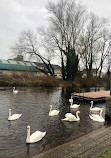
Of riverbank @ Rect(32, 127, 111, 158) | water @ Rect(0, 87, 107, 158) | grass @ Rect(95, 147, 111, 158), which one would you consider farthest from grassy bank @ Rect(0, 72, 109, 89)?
grass @ Rect(95, 147, 111, 158)

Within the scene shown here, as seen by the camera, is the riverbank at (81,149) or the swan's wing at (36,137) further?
the swan's wing at (36,137)

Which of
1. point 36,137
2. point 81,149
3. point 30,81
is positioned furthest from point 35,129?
point 30,81

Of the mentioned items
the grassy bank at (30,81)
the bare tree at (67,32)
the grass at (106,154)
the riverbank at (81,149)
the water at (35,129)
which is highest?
the bare tree at (67,32)

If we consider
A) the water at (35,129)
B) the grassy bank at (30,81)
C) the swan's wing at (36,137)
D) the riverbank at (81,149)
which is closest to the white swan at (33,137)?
the swan's wing at (36,137)

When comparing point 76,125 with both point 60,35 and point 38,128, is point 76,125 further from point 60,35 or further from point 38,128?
point 60,35

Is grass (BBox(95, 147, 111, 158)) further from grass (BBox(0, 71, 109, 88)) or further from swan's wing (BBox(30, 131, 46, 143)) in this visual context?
grass (BBox(0, 71, 109, 88))

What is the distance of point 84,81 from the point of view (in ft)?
108

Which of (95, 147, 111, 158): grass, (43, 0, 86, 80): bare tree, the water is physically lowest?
the water

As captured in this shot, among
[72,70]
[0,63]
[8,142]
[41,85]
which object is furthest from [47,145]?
[0,63]

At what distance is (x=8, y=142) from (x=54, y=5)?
3176cm

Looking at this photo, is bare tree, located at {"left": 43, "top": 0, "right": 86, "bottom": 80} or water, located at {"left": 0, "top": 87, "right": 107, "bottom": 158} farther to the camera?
bare tree, located at {"left": 43, "top": 0, "right": 86, "bottom": 80}

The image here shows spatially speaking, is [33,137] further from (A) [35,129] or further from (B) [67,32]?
(B) [67,32]

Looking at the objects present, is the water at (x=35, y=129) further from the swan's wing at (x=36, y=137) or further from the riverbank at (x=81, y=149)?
the riverbank at (x=81, y=149)

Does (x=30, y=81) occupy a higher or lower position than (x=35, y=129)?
higher
